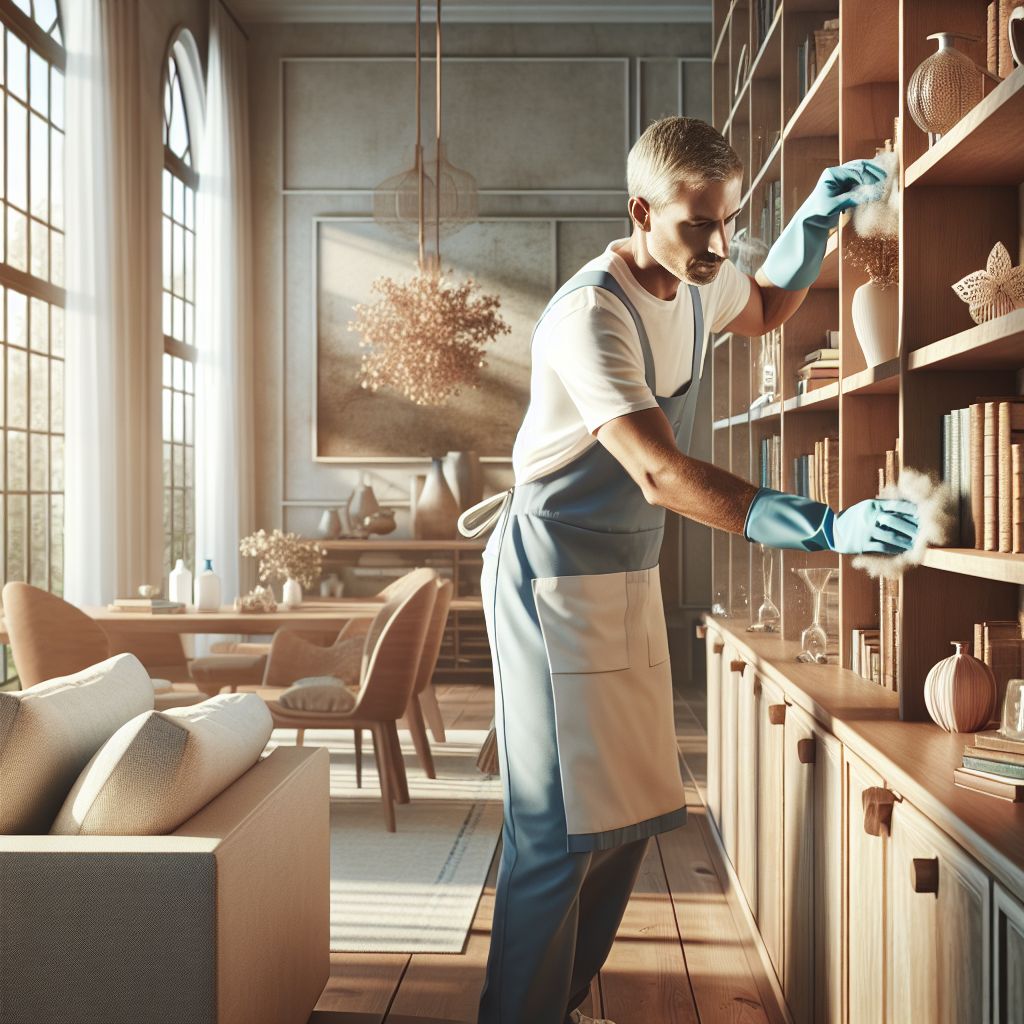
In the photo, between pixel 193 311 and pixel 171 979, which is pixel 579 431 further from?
pixel 193 311

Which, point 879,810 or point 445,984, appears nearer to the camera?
point 879,810

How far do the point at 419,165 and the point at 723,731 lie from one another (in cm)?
306

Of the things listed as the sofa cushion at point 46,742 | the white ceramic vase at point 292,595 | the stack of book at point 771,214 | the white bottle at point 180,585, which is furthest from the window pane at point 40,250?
the sofa cushion at point 46,742

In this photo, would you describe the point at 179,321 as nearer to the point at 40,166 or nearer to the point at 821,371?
the point at 40,166

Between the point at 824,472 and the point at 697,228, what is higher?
the point at 697,228

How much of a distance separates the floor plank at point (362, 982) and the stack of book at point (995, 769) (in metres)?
1.45

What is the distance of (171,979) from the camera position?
141 centimetres

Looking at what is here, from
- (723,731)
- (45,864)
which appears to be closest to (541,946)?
(45,864)

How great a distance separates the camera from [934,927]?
1271 millimetres

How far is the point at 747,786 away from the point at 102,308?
4174mm

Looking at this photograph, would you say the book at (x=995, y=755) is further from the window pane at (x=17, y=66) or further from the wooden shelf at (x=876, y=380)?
the window pane at (x=17, y=66)

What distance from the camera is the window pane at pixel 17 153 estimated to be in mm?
4758

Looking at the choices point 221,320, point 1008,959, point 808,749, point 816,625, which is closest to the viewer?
point 1008,959

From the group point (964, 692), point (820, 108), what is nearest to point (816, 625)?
point (964, 692)
